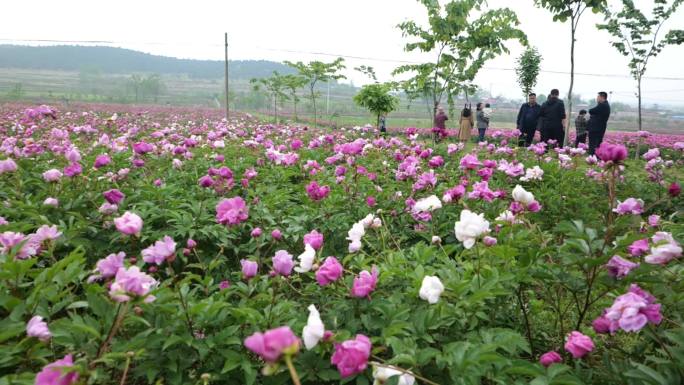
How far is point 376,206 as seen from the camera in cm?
300

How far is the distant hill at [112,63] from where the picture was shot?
79.6 m

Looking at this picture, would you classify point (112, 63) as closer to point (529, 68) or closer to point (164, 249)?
point (529, 68)

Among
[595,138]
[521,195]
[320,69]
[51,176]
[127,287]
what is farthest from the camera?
[320,69]

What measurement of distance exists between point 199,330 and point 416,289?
0.70 m

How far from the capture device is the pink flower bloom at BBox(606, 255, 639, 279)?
118cm

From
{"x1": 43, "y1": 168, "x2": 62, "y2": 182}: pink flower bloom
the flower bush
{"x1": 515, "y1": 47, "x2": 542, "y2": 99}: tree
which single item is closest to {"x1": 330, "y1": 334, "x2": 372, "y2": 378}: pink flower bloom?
the flower bush

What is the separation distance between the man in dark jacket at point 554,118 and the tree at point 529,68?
988 cm

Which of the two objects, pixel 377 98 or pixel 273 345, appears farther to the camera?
pixel 377 98

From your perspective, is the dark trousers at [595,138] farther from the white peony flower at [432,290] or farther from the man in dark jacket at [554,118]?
the white peony flower at [432,290]

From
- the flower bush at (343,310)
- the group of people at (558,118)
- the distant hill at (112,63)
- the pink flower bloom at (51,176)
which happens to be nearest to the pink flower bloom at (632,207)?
the flower bush at (343,310)

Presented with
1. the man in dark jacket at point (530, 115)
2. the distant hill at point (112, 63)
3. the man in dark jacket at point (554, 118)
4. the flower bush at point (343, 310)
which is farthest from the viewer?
the distant hill at point (112, 63)

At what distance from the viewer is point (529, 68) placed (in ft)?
54.4

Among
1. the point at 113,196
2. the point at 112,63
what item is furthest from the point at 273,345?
the point at 112,63

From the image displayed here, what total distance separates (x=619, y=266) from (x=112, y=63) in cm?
10973
